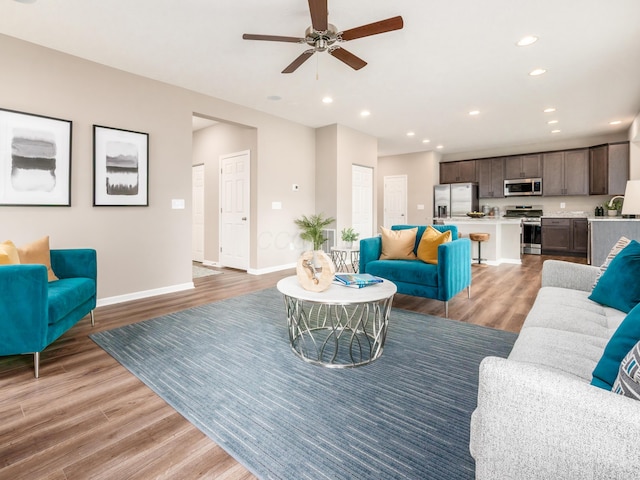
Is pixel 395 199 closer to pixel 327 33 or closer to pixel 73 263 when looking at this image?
pixel 327 33

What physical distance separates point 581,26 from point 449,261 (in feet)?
8.05

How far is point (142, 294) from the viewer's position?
13.8 ft

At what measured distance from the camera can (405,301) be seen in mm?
3980

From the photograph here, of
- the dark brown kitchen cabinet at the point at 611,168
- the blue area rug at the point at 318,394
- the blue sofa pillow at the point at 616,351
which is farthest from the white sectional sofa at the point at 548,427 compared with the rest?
the dark brown kitchen cabinet at the point at 611,168

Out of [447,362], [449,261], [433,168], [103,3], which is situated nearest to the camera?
[447,362]

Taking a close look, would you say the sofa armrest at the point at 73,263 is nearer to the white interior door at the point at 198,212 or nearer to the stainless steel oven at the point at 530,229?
the white interior door at the point at 198,212

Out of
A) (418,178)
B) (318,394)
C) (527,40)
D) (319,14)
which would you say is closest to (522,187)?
(418,178)

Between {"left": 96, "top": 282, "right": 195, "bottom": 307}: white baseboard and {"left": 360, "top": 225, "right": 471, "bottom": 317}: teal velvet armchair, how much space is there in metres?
2.51

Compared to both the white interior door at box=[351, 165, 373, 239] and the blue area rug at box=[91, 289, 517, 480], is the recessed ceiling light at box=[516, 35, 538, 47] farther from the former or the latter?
the white interior door at box=[351, 165, 373, 239]

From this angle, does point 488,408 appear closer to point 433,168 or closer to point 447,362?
point 447,362

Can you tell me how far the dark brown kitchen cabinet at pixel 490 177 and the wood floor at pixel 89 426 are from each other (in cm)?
663

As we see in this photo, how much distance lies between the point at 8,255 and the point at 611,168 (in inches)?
376

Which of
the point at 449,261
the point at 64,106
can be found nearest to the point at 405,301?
the point at 449,261

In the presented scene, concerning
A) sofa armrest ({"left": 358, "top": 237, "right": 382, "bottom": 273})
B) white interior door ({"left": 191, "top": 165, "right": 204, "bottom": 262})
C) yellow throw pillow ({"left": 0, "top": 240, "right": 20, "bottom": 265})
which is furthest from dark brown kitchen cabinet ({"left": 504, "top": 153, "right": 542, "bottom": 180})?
yellow throw pillow ({"left": 0, "top": 240, "right": 20, "bottom": 265})
